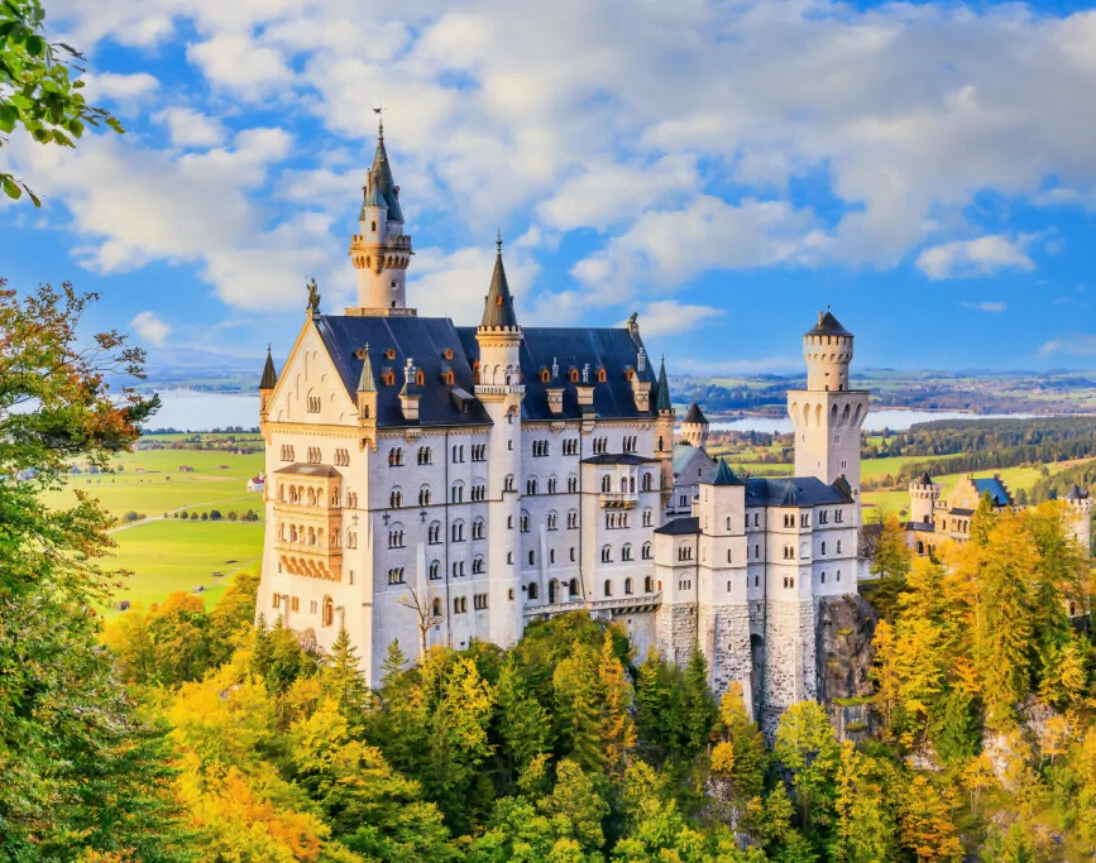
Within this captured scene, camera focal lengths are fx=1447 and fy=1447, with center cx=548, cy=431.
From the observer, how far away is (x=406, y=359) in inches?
3059

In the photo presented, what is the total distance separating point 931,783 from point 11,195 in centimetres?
7881

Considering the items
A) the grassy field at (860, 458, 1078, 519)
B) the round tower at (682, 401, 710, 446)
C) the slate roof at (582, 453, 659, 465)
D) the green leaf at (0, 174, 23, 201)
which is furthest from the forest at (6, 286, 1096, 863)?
the grassy field at (860, 458, 1078, 519)

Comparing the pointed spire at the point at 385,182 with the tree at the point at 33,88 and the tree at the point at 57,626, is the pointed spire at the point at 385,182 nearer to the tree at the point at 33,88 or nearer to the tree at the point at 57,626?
Answer: the tree at the point at 57,626

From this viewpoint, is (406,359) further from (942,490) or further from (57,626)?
(942,490)

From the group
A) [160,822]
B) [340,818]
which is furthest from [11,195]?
[340,818]

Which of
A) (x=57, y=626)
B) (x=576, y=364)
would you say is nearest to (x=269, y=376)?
(x=576, y=364)

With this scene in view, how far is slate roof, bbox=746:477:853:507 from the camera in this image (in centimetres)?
8612

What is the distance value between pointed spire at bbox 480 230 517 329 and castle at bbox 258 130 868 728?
121 mm

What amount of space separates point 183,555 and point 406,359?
170 ft

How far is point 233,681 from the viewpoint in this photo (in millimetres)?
75250

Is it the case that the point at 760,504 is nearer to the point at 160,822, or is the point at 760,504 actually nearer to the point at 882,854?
the point at 882,854

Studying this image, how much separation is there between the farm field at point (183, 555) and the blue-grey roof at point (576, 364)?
103 ft

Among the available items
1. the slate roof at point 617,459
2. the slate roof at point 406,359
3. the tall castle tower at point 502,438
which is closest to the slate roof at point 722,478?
the slate roof at point 617,459

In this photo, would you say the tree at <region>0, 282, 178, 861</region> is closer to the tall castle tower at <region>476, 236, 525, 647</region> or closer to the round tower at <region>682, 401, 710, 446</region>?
the tall castle tower at <region>476, 236, 525, 647</region>
